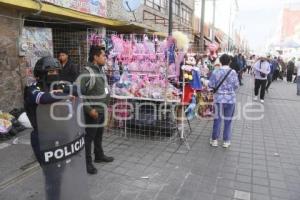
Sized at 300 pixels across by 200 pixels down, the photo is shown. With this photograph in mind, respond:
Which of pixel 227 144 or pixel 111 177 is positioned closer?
pixel 111 177

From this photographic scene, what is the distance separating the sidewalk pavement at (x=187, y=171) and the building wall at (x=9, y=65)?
121 cm

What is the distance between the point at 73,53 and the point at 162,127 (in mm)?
4706

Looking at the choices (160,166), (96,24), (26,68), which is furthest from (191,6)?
(160,166)

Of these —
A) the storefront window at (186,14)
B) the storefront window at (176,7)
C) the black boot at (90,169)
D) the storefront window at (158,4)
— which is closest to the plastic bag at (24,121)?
the black boot at (90,169)

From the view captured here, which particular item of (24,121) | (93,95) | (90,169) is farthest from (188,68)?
(24,121)

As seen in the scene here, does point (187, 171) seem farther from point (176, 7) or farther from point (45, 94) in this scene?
point (176, 7)

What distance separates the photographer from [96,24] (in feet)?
33.3

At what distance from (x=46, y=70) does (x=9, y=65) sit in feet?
15.3

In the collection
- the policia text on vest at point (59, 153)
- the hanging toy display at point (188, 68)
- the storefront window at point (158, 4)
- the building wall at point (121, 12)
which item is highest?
the storefront window at point (158, 4)

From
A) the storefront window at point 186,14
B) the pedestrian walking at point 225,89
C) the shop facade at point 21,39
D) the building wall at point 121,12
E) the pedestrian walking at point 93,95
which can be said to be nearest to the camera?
the pedestrian walking at point 93,95

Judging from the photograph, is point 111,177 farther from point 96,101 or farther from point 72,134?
point 72,134

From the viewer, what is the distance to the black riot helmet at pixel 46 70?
280cm

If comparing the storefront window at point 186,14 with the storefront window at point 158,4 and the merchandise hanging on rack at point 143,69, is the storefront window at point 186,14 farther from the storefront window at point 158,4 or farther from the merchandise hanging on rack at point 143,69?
the merchandise hanging on rack at point 143,69

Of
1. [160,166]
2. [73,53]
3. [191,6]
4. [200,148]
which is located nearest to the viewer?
[160,166]
